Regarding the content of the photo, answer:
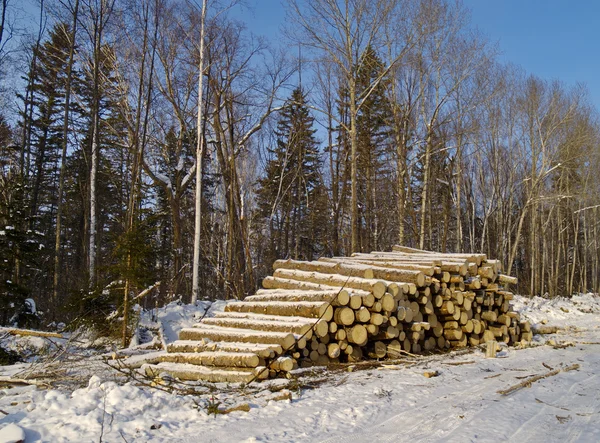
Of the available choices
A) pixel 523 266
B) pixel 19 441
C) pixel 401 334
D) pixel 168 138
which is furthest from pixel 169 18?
pixel 523 266

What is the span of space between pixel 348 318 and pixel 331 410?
3053 mm

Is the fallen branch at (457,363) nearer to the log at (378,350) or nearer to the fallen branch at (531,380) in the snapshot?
the log at (378,350)

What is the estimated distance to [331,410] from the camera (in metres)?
5.22

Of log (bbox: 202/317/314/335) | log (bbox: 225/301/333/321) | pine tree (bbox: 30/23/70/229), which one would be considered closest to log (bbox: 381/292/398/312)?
log (bbox: 225/301/333/321)

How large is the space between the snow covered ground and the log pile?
713 mm

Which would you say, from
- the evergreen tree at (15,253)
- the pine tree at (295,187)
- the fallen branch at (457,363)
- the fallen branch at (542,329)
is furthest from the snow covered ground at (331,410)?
the pine tree at (295,187)

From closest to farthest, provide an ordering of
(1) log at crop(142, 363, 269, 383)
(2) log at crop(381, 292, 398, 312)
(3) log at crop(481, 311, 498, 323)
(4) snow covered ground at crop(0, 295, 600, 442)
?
(4) snow covered ground at crop(0, 295, 600, 442) < (1) log at crop(142, 363, 269, 383) < (2) log at crop(381, 292, 398, 312) < (3) log at crop(481, 311, 498, 323)

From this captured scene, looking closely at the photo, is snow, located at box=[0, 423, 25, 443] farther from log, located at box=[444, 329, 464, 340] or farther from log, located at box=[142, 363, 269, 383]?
log, located at box=[444, 329, 464, 340]

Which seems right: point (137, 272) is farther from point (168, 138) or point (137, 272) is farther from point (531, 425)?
point (168, 138)

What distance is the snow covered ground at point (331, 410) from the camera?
14.2ft

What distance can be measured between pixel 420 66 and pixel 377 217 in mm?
9846

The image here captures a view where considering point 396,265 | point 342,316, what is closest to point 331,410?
point 342,316

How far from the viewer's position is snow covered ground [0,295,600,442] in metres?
4.32

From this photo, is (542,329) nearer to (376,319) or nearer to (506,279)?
(506,279)
